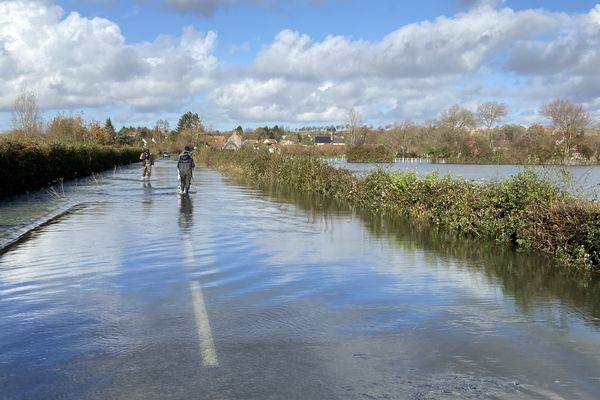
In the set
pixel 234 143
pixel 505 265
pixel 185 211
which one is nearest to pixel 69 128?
pixel 234 143

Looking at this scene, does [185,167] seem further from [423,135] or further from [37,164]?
[423,135]

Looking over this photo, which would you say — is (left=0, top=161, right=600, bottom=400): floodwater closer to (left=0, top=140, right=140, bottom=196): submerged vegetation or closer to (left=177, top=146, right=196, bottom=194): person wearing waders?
(left=0, top=140, right=140, bottom=196): submerged vegetation

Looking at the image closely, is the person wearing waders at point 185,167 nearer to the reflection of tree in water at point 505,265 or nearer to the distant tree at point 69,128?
the reflection of tree in water at point 505,265

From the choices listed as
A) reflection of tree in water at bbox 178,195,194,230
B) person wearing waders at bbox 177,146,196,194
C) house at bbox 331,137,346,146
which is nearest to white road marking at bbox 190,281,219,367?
reflection of tree in water at bbox 178,195,194,230

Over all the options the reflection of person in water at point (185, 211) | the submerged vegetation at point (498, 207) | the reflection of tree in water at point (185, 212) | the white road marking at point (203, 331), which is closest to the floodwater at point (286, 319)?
the white road marking at point (203, 331)

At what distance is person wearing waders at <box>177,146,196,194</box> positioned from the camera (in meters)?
22.9

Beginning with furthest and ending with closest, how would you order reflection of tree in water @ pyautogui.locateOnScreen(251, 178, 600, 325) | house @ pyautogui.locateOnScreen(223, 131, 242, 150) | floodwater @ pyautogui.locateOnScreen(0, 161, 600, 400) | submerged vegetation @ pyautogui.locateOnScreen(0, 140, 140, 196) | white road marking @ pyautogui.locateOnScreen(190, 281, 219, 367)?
house @ pyautogui.locateOnScreen(223, 131, 242, 150)
submerged vegetation @ pyautogui.locateOnScreen(0, 140, 140, 196)
reflection of tree in water @ pyautogui.locateOnScreen(251, 178, 600, 325)
white road marking @ pyautogui.locateOnScreen(190, 281, 219, 367)
floodwater @ pyautogui.locateOnScreen(0, 161, 600, 400)

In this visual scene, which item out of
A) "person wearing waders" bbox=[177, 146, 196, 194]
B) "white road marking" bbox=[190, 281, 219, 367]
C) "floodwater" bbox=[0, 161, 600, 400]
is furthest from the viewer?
"person wearing waders" bbox=[177, 146, 196, 194]

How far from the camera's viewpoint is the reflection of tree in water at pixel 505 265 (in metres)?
7.86

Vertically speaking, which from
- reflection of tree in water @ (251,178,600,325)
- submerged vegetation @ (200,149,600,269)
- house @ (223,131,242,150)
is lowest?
reflection of tree in water @ (251,178,600,325)

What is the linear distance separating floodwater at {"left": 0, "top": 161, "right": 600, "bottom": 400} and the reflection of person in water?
5.73 ft

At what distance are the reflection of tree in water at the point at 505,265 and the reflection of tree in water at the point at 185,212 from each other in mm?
4757

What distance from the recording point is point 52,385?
4.51 metres

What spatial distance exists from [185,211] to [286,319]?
12.0 meters
